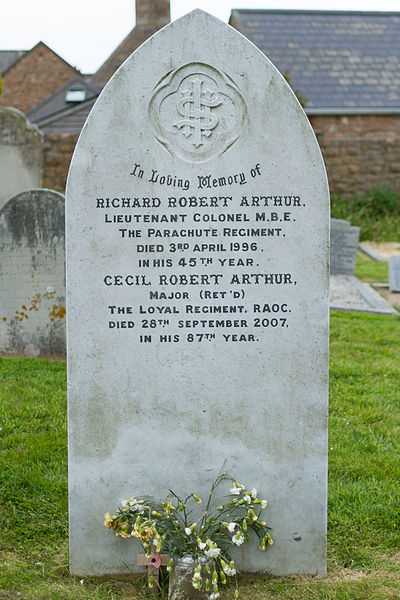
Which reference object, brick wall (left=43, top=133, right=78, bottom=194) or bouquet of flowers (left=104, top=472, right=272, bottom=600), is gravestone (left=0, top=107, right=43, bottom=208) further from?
bouquet of flowers (left=104, top=472, right=272, bottom=600)

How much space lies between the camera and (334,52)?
2136 centimetres

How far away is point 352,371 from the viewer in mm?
6340

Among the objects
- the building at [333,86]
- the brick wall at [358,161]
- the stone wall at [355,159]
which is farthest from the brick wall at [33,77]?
the brick wall at [358,161]

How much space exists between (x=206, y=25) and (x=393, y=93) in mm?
18351

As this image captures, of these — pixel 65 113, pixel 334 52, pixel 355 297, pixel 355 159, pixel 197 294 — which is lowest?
pixel 355 297

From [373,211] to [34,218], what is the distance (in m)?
12.8

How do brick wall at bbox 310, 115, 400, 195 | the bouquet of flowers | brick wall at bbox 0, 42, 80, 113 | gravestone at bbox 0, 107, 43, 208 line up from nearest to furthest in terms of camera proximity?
1. the bouquet of flowers
2. gravestone at bbox 0, 107, 43, 208
3. brick wall at bbox 310, 115, 400, 195
4. brick wall at bbox 0, 42, 80, 113

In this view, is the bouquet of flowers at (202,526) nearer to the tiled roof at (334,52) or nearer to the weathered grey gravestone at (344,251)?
the weathered grey gravestone at (344,251)

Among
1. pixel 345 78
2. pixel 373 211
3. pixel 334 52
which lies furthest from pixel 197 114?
pixel 334 52

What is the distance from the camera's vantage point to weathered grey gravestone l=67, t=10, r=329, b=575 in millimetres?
3029

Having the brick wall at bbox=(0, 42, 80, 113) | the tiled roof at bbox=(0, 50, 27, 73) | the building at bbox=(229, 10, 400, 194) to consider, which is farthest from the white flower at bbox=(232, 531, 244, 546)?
the tiled roof at bbox=(0, 50, 27, 73)

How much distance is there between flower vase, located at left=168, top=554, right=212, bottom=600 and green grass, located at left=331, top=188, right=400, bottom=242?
1440cm

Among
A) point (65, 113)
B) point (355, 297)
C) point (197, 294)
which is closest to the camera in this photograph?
point (197, 294)

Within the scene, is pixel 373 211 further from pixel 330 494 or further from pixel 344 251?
pixel 330 494
